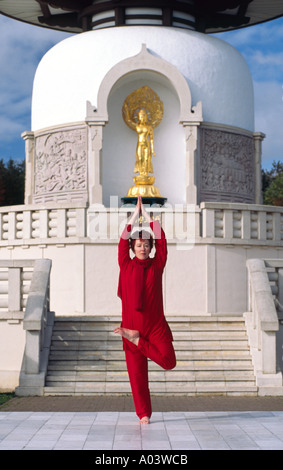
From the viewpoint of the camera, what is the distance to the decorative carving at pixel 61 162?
21406 millimetres

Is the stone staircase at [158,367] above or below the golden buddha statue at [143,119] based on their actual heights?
below

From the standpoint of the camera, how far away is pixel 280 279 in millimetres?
Answer: 13781

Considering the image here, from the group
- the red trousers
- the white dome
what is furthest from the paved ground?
the white dome

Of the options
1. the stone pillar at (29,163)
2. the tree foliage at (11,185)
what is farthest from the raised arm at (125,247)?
the tree foliage at (11,185)

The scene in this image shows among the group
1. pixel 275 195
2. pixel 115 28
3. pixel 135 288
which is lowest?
pixel 135 288

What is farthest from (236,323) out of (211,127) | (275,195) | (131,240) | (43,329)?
(275,195)

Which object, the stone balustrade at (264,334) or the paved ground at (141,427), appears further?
the stone balustrade at (264,334)

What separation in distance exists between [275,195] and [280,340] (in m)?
A: 27.6

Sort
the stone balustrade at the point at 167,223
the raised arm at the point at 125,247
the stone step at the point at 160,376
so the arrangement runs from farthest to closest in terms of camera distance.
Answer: the stone balustrade at the point at 167,223
the stone step at the point at 160,376
the raised arm at the point at 125,247

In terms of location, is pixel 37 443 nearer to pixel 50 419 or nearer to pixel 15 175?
pixel 50 419

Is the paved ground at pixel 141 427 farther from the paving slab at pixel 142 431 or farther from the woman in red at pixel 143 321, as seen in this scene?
the woman in red at pixel 143 321

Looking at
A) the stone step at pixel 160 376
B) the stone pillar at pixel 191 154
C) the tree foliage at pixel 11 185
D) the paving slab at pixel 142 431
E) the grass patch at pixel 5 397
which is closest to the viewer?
the paving slab at pixel 142 431

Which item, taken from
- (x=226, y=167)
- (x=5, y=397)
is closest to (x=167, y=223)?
(x=226, y=167)

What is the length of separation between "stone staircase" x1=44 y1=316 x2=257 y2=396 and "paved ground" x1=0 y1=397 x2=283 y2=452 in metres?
0.88
